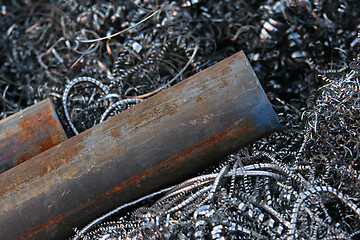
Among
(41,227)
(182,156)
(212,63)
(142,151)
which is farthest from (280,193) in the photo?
(41,227)

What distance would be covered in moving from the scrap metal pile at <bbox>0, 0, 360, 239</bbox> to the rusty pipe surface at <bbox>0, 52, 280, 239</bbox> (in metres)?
0.19

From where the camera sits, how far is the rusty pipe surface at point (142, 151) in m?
2.03

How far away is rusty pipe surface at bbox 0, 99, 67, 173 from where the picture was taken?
2391mm

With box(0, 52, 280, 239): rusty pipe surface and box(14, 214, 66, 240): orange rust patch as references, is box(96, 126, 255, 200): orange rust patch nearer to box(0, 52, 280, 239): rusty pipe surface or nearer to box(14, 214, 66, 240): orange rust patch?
box(0, 52, 280, 239): rusty pipe surface

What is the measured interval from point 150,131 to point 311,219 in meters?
1.05

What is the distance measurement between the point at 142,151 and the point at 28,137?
0.91 m

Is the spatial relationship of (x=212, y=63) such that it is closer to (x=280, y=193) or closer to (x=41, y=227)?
(x=280, y=193)

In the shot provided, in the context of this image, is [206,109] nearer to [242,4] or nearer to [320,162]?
[320,162]

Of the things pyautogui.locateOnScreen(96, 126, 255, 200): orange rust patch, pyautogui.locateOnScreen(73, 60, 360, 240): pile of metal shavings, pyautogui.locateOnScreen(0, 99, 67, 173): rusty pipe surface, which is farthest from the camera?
pyautogui.locateOnScreen(0, 99, 67, 173): rusty pipe surface

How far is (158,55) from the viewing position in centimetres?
297

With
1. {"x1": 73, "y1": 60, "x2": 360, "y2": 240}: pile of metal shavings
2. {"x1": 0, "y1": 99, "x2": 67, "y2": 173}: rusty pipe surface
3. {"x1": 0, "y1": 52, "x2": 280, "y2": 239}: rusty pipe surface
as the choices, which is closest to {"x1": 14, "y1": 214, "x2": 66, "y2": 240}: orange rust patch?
{"x1": 0, "y1": 52, "x2": 280, "y2": 239}: rusty pipe surface

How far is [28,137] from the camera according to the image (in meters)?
2.40

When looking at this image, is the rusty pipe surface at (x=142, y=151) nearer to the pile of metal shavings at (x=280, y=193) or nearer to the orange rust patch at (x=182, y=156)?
the orange rust patch at (x=182, y=156)

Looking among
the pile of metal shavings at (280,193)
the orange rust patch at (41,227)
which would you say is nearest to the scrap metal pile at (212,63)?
the pile of metal shavings at (280,193)
